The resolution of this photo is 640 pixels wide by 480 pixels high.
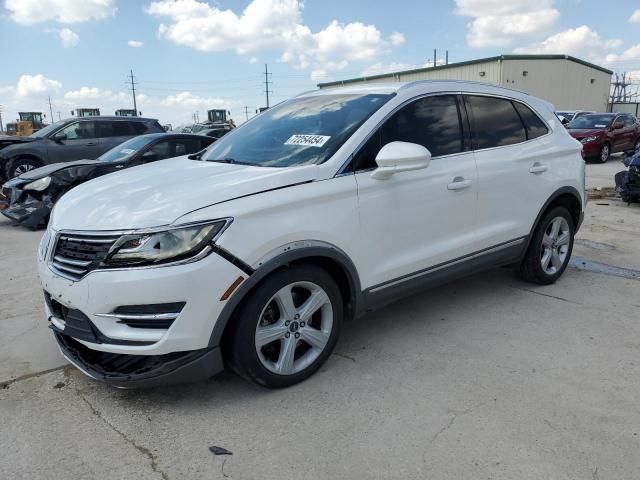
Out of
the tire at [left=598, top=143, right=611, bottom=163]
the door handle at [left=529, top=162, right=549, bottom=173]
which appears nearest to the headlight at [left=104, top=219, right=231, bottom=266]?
the door handle at [left=529, top=162, right=549, bottom=173]

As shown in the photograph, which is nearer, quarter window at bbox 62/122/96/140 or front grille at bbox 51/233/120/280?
front grille at bbox 51/233/120/280

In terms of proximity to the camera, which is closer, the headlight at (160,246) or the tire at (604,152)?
the headlight at (160,246)

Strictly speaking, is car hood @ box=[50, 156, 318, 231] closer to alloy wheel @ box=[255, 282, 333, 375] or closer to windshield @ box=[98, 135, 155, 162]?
alloy wheel @ box=[255, 282, 333, 375]

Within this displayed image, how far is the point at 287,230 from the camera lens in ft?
9.55

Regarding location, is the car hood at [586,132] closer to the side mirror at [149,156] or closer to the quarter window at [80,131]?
the side mirror at [149,156]

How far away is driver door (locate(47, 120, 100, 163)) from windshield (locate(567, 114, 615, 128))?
14915 millimetres

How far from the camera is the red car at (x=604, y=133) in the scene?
1650 centimetres

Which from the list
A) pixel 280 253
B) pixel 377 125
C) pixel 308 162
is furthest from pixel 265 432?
pixel 377 125

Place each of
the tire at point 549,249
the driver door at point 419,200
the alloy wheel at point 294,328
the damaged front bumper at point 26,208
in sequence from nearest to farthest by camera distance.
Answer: the alloy wheel at point 294,328, the driver door at point 419,200, the tire at point 549,249, the damaged front bumper at point 26,208

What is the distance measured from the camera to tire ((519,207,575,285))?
15.6ft

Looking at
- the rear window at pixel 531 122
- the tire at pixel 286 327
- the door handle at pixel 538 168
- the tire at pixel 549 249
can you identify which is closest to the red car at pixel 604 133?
the tire at pixel 549 249

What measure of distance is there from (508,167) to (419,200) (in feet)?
3.76

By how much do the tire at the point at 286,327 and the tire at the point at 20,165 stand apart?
9.75m

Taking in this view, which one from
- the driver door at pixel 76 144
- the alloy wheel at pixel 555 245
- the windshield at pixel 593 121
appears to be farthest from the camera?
the windshield at pixel 593 121
